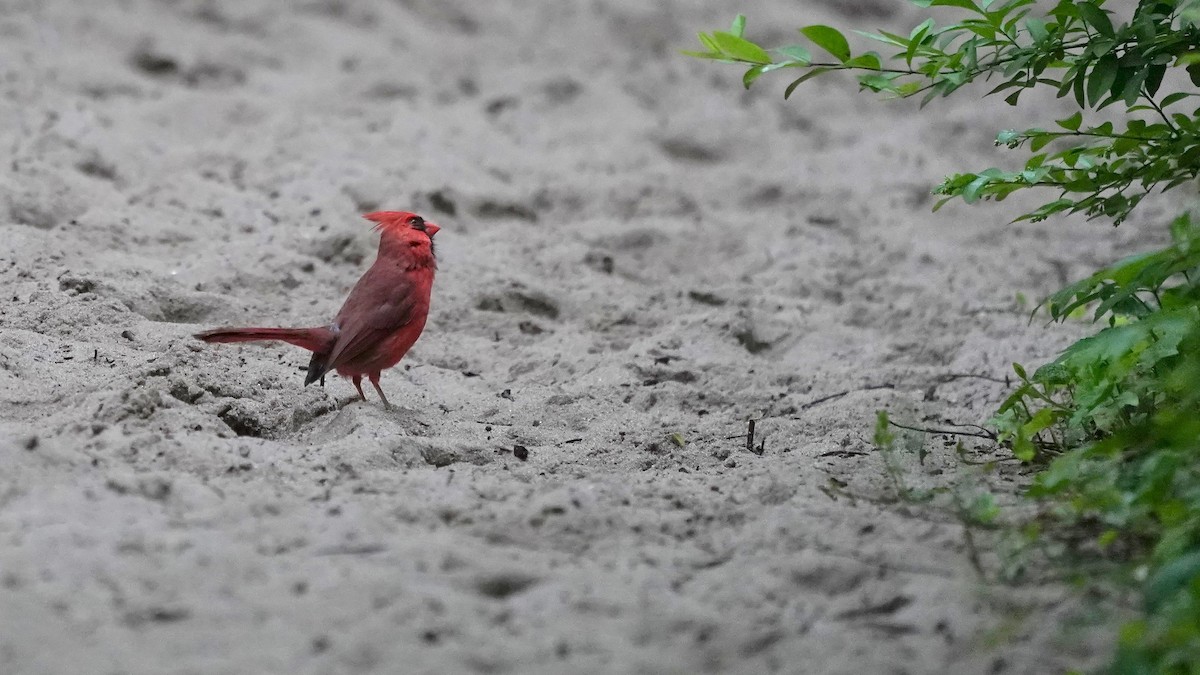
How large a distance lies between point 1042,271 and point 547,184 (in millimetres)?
2309

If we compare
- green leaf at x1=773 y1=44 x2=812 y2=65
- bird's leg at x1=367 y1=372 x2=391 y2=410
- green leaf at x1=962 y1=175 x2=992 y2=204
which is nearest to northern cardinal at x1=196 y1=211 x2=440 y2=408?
bird's leg at x1=367 y1=372 x2=391 y2=410

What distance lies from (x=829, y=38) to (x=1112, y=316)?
102 centimetres

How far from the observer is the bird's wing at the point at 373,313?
372cm

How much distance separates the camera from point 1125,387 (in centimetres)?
293

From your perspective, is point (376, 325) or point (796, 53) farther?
point (376, 325)

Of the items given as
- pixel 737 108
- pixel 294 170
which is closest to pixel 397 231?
pixel 294 170

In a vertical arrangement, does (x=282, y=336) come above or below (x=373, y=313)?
below

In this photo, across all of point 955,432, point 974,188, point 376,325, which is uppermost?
point 974,188

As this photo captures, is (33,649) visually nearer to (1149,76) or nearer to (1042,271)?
(1149,76)

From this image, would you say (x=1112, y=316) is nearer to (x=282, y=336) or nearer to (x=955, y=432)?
(x=955, y=432)

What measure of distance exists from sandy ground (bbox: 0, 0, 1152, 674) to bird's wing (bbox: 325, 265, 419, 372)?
216mm

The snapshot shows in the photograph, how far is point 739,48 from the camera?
3.05 meters

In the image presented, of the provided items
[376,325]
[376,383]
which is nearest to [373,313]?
[376,325]

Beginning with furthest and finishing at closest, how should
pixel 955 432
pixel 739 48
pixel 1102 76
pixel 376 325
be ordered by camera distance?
pixel 376 325 < pixel 955 432 < pixel 739 48 < pixel 1102 76
